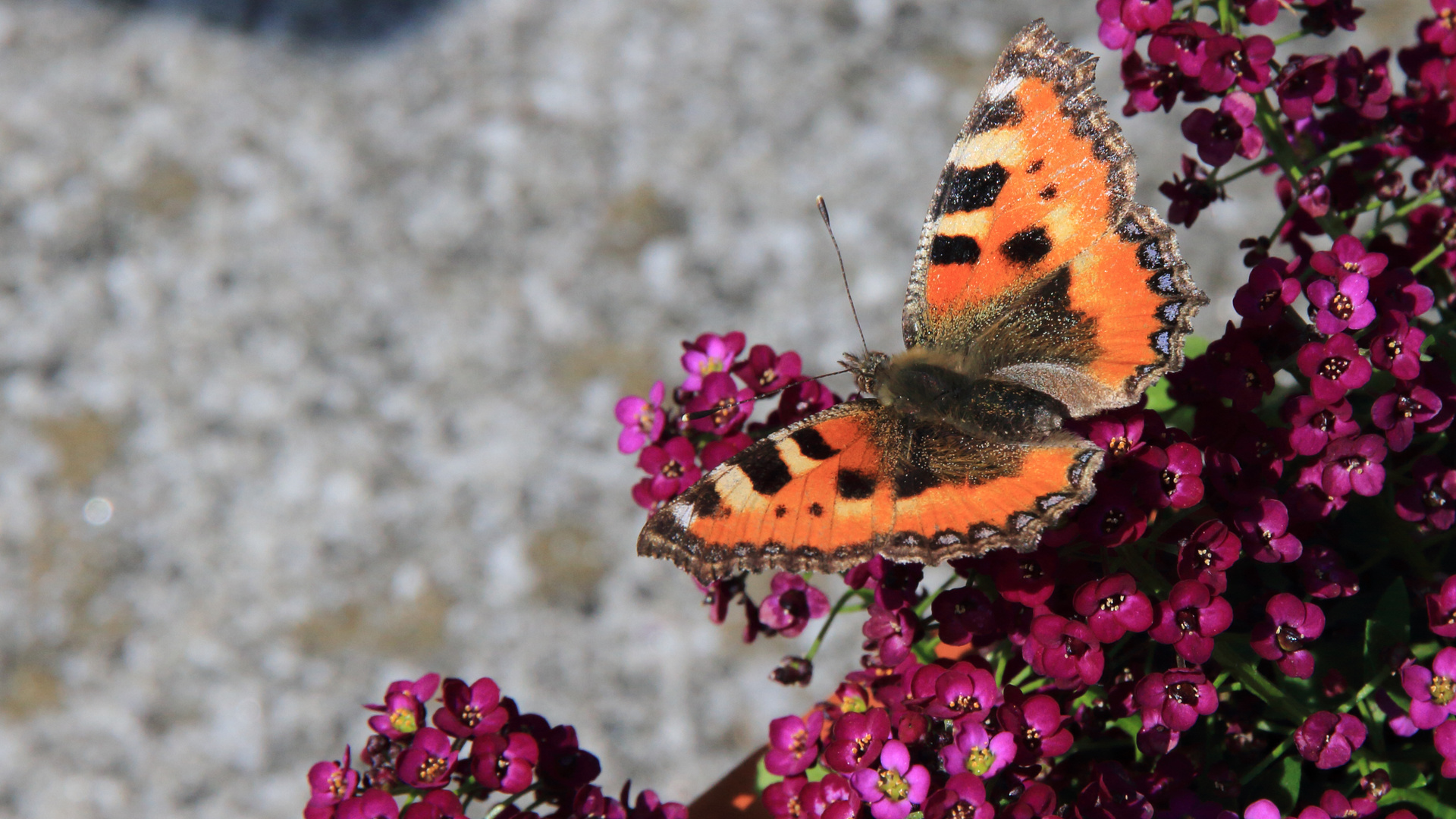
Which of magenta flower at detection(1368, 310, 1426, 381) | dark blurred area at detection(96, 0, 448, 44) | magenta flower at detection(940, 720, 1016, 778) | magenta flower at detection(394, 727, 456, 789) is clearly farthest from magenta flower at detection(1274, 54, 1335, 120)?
dark blurred area at detection(96, 0, 448, 44)

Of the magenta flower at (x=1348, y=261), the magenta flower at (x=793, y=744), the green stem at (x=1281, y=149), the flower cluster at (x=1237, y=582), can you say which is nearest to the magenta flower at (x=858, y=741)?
the flower cluster at (x=1237, y=582)

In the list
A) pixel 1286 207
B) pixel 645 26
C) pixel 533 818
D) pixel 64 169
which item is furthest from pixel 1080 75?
pixel 64 169

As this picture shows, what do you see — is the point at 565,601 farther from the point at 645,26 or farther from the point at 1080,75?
the point at 1080,75

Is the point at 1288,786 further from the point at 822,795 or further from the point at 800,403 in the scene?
the point at 800,403

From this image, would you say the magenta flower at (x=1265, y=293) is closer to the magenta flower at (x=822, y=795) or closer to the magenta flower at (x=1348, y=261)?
the magenta flower at (x=1348, y=261)

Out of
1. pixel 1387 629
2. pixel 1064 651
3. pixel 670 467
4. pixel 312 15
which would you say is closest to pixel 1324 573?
pixel 1387 629
